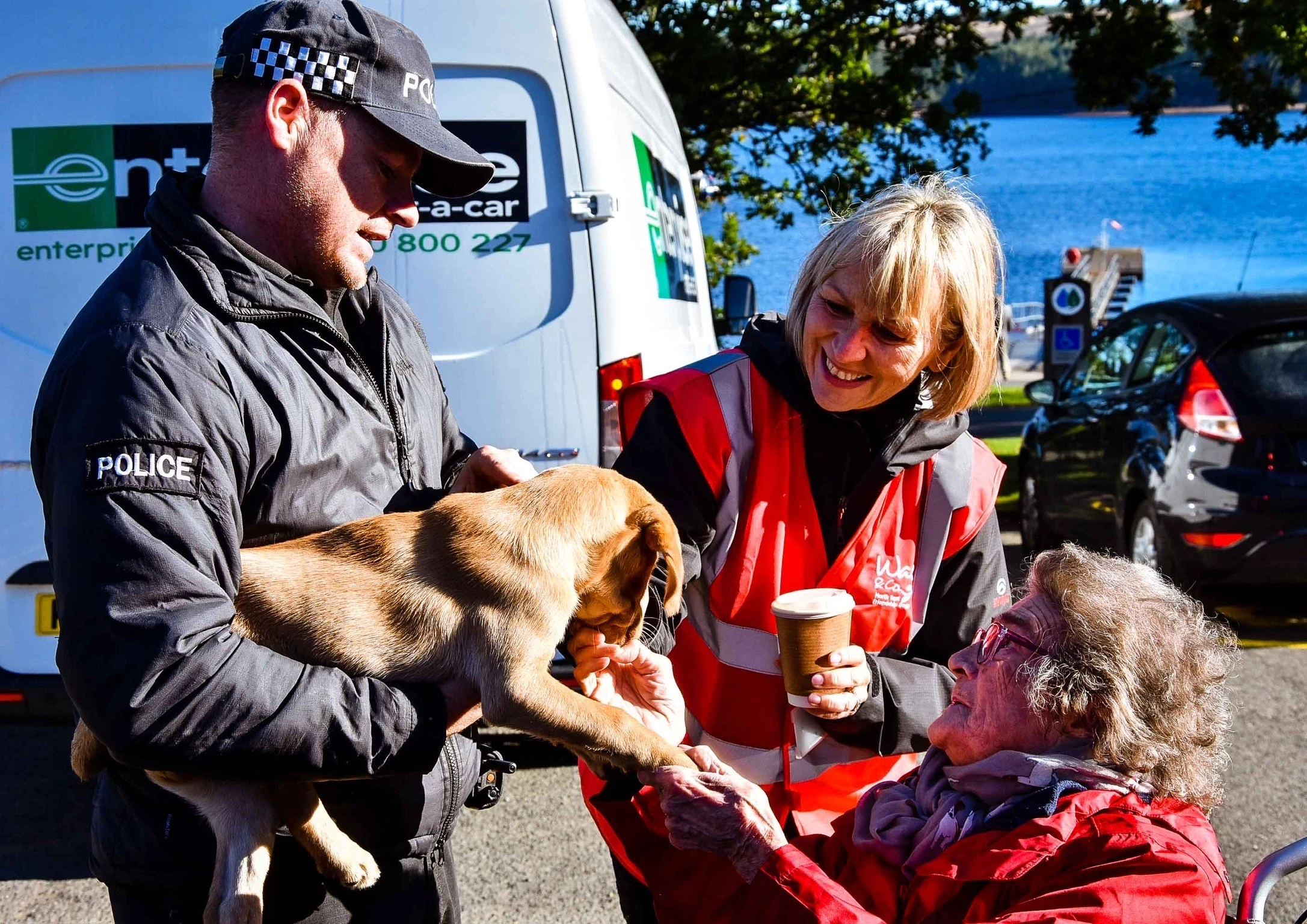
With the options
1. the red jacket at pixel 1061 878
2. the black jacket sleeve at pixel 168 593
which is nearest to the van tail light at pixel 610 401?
the red jacket at pixel 1061 878

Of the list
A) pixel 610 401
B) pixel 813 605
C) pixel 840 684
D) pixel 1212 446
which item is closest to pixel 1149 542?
pixel 1212 446

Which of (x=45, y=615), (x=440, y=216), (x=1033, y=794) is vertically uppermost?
(x=440, y=216)

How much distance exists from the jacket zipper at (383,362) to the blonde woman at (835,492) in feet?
1.65

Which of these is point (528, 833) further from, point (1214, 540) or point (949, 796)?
point (1214, 540)

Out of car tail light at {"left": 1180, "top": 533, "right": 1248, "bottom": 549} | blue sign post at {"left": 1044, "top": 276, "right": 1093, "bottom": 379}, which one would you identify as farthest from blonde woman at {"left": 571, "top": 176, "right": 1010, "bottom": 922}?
blue sign post at {"left": 1044, "top": 276, "right": 1093, "bottom": 379}

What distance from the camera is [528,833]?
4965 millimetres

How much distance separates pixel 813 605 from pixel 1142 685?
2.07ft

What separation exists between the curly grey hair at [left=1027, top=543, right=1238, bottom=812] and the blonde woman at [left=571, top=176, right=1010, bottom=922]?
0.32 metres

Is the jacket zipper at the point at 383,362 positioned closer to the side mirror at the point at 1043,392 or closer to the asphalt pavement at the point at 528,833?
the asphalt pavement at the point at 528,833

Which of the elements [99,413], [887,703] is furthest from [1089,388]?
[99,413]

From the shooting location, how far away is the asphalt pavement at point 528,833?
4355 millimetres

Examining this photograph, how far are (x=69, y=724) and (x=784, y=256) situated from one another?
25.7 m

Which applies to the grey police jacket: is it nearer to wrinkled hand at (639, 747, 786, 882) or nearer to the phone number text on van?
wrinkled hand at (639, 747, 786, 882)

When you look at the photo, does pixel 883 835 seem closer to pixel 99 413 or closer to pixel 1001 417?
pixel 99 413
